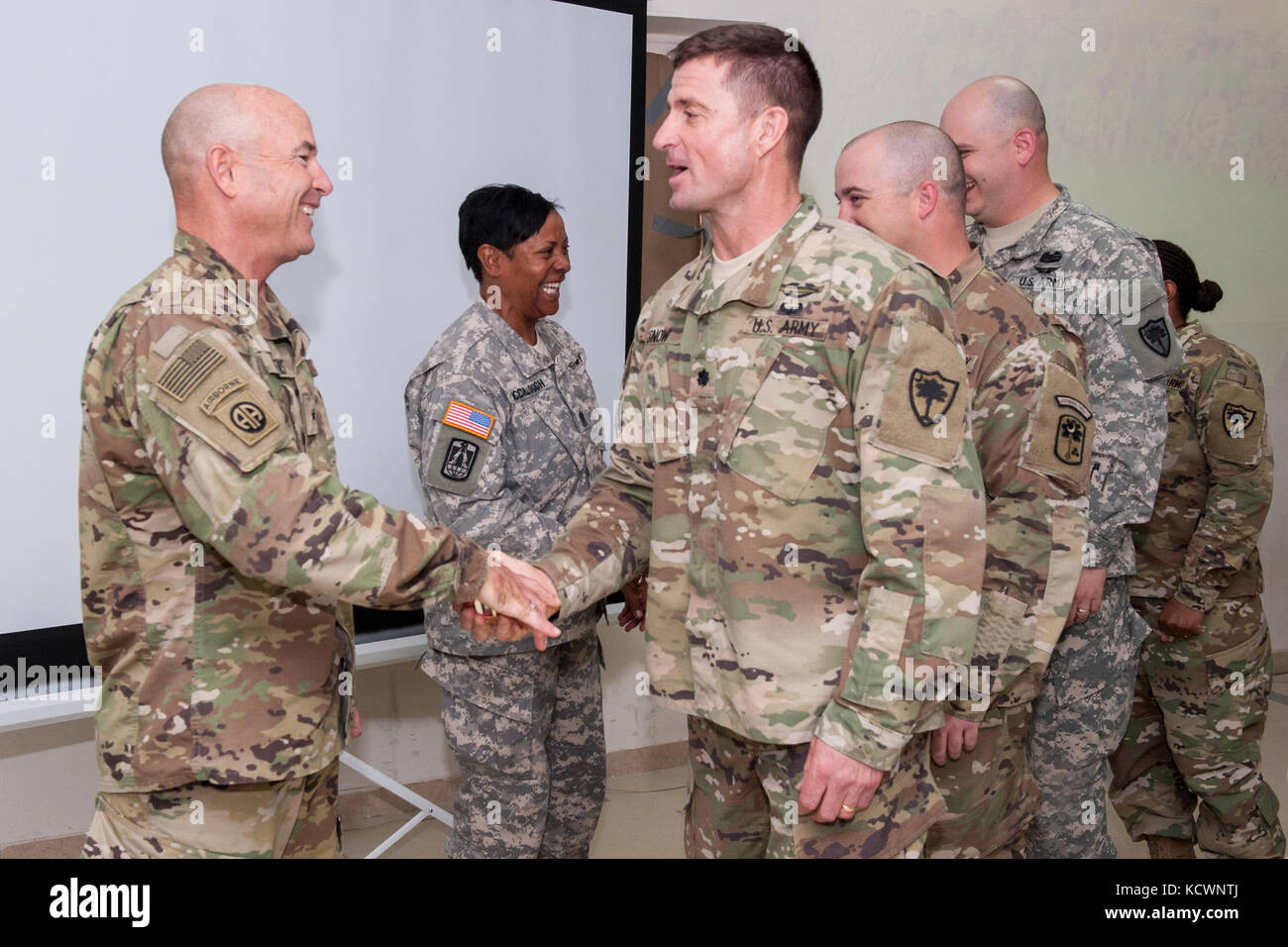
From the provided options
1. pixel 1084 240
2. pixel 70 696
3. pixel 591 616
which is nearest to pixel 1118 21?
pixel 1084 240

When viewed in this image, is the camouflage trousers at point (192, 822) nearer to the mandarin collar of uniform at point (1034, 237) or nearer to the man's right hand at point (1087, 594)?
the man's right hand at point (1087, 594)

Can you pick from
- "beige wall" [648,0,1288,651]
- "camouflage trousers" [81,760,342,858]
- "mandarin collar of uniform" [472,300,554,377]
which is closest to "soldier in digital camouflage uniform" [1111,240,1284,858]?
"beige wall" [648,0,1288,651]

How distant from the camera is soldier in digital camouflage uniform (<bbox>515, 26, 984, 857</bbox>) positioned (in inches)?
58.3

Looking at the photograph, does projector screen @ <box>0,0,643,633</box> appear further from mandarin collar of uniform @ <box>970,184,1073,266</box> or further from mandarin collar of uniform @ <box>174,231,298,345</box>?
mandarin collar of uniform @ <box>970,184,1073,266</box>

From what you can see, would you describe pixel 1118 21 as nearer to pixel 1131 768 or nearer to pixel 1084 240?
pixel 1084 240

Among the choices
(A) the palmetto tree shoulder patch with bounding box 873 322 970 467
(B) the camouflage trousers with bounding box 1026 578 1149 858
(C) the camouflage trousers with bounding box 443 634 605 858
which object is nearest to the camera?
(A) the palmetto tree shoulder patch with bounding box 873 322 970 467

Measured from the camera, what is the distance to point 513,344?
102 inches

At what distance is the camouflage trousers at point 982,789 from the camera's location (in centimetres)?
198

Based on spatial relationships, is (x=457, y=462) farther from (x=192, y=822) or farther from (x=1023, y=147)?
(x=1023, y=147)

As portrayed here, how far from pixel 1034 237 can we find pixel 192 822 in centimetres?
217

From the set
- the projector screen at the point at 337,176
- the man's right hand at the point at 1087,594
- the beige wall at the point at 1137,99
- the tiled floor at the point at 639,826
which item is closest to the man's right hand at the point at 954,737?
the man's right hand at the point at 1087,594

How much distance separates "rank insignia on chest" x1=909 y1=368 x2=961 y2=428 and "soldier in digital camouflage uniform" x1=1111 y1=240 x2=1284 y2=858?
1.64m

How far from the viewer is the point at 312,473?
1571mm

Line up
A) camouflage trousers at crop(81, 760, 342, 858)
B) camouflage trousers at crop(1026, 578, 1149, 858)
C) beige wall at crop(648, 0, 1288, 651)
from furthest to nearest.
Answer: beige wall at crop(648, 0, 1288, 651), camouflage trousers at crop(1026, 578, 1149, 858), camouflage trousers at crop(81, 760, 342, 858)
